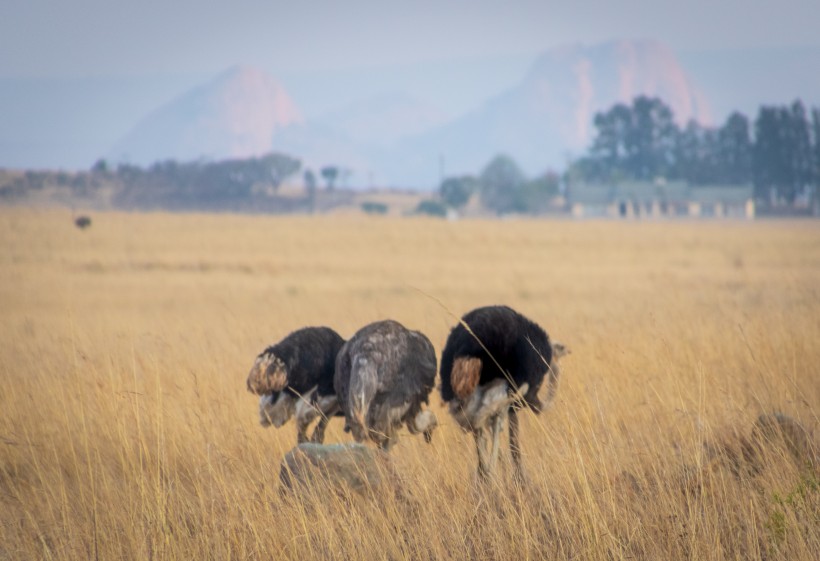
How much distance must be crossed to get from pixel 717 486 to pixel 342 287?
19.2 meters

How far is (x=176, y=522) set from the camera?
616 cm

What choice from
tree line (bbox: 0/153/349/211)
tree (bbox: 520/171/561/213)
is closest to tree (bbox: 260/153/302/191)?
tree line (bbox: 0/153/349/211)

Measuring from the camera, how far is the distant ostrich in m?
6.61

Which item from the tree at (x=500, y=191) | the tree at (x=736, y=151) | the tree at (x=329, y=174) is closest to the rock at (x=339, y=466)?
the tree at (x=500, y=191)

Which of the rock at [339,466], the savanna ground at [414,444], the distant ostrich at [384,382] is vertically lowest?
the savanna ground at [414,444]

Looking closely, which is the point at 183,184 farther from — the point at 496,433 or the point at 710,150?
the point at 496,433

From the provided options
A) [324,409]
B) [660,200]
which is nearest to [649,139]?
[660,200]

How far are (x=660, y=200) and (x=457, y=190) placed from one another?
2514 cm

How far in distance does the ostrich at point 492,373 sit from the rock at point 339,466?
2.00 feet

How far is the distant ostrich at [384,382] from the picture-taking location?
6.61 meters

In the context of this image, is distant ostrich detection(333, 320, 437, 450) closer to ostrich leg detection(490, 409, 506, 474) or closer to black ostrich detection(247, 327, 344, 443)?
black ostrich detection(247, 327, 344, 443)

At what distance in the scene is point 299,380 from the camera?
7.10 metres

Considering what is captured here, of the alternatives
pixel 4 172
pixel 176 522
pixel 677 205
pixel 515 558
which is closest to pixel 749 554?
pixel 515 558

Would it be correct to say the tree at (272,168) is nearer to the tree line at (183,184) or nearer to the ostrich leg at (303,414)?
the tree line at (183,184)
